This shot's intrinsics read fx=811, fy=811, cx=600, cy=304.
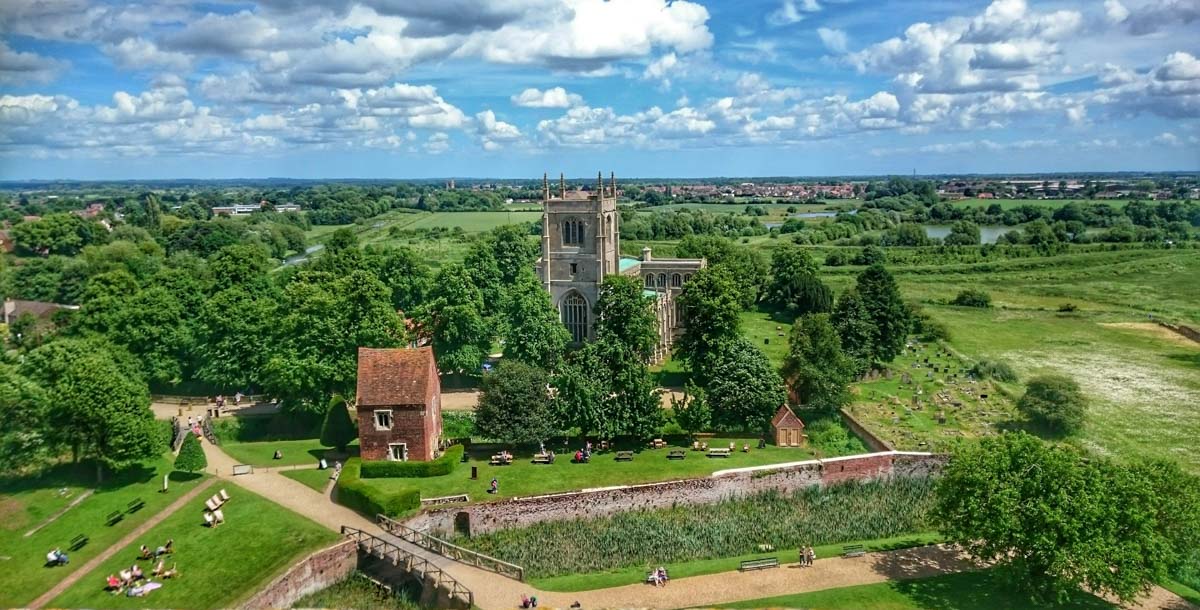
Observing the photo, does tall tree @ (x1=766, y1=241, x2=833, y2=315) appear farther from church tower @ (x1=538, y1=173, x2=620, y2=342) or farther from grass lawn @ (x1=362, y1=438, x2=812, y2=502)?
grass lawn @ (x1=362, y1=438, x2=812, y2=502)

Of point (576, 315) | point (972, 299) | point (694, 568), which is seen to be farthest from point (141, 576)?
point (972, 299)

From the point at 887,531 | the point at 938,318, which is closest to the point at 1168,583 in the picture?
the point at 887,531

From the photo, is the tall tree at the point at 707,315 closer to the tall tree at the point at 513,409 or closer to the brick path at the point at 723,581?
the tall tree at the point at 513,409

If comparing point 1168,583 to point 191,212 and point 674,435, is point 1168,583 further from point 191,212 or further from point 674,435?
point 191,212

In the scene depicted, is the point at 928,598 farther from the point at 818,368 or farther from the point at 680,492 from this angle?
the point at 818,368

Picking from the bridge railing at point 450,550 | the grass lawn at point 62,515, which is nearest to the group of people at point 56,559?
the grass lawn at point 62,515

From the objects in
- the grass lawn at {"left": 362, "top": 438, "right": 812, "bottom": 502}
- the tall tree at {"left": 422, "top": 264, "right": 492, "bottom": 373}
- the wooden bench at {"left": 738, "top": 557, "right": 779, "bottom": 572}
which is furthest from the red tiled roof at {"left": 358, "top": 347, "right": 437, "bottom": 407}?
the wooden bench at {"left": 738, "top": 557, "right": 779, "bottom": 572}
